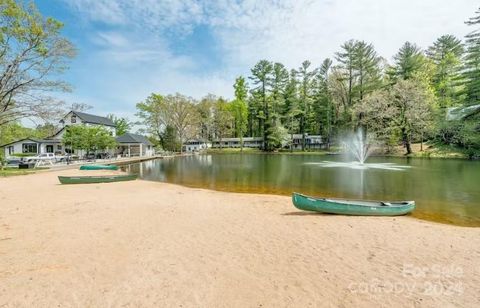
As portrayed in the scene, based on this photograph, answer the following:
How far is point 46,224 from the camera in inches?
309

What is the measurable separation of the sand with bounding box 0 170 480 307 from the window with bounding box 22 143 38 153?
4140 cm

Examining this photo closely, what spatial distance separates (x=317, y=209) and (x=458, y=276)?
4.80 metres

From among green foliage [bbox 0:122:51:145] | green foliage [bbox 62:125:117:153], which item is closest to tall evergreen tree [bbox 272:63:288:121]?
green foliage [bbox 62:125:117:153]

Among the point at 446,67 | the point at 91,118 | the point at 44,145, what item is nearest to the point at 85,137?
the point at 44,145

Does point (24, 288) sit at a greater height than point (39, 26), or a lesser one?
lesser

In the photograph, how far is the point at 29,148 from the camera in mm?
41781

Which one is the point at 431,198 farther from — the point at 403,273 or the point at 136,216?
the point at 136,216

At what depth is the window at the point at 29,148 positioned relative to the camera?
136 feet

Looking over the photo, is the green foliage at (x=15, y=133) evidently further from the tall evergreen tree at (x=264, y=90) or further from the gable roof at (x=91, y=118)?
the tall evergreen tree at (x=264, y=90)

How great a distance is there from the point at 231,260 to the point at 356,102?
53.1 meters

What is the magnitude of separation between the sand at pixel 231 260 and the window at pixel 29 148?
136 feet

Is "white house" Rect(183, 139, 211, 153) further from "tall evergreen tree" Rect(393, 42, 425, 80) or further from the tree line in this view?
"tall evergreen tree" Rect(393, 42, 425, 80)

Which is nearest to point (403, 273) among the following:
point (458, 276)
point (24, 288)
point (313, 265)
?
point (458, 276)

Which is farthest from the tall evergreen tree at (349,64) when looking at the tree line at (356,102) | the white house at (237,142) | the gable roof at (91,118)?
the gable roof at (91,118)
